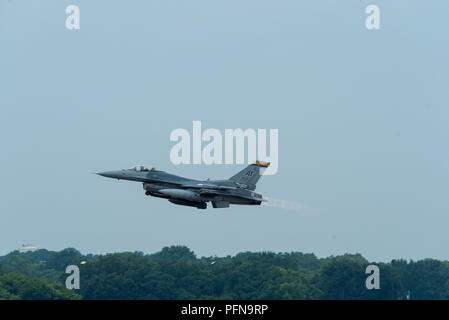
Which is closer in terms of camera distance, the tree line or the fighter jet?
the fighter jet

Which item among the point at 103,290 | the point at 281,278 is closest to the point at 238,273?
the point at 281,278

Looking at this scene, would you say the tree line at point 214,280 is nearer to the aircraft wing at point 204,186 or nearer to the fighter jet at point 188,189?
the fighter jet at point 188,189

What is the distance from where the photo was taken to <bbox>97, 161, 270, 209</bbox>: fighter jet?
293 feet

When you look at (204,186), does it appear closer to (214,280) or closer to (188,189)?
(188,189)

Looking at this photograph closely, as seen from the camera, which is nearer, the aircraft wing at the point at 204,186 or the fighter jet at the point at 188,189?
the fighter jet at the point at 188,189

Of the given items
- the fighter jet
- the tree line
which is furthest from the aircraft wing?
the tree line

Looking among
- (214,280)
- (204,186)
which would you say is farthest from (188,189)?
(214,280)

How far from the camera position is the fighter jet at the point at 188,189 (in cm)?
8931

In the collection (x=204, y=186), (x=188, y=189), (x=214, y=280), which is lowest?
(x=214, y=280)

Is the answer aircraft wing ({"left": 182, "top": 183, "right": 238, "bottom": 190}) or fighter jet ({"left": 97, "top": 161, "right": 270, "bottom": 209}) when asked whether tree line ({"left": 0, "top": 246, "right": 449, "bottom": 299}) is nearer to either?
fighter jet ({"left": 97, "top": 161, "right": 270, "bottom": 209})

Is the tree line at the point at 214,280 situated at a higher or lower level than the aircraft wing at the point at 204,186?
lower

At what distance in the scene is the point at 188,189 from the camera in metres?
89.8

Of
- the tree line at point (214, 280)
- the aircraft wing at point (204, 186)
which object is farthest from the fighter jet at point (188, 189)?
the tree line at point (214, 280)
